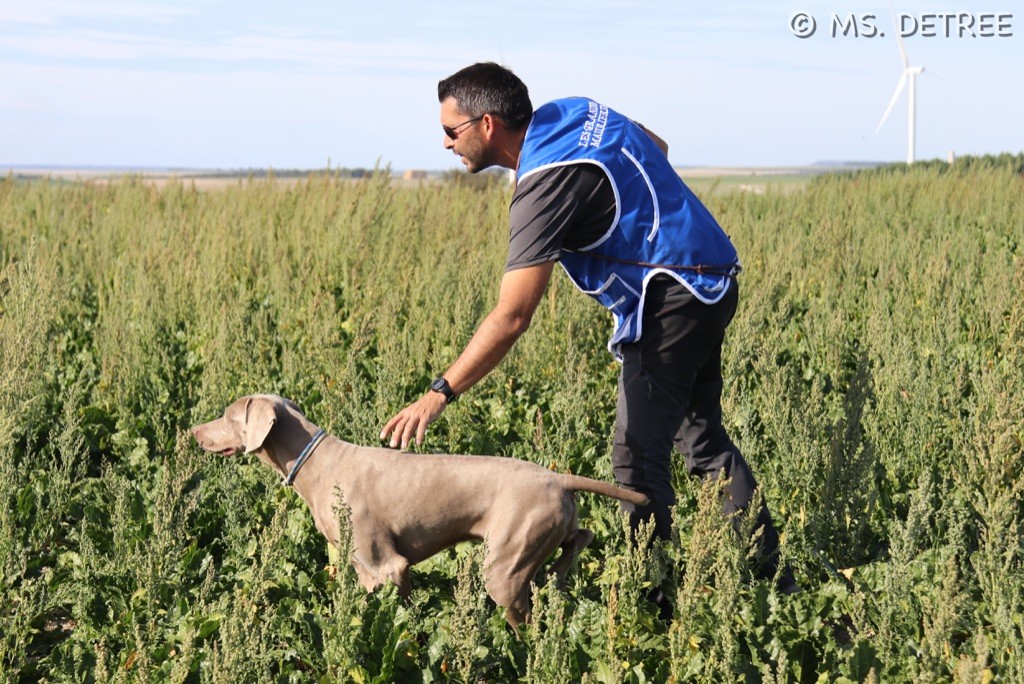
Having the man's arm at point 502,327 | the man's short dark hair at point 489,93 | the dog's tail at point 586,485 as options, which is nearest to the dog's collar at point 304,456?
the man's arm at point 502,327

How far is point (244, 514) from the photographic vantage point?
13.8ft

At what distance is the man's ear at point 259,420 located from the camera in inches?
142

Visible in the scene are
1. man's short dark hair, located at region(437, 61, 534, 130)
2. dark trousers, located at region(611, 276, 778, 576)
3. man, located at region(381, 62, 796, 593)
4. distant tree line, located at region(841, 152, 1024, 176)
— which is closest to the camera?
man, located at region(381, 62, 796, 593)

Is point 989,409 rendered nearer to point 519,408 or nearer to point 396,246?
point 519,408

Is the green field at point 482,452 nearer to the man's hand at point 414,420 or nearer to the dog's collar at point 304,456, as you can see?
the dog's collar at point 304,456

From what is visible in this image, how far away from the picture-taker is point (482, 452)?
4594 mm

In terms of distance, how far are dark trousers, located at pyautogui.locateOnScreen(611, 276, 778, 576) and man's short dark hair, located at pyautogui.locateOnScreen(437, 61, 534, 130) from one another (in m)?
0.71

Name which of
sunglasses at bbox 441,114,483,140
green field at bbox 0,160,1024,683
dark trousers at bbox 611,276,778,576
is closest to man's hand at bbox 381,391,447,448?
green field at bbox 0,160,1024,683

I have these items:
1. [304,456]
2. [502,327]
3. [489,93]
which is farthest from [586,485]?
[489,93]

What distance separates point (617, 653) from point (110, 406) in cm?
323

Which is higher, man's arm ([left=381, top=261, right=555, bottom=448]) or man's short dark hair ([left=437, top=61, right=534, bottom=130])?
man's short dark hair ([left=437, top=61, right=534, bottom=130])

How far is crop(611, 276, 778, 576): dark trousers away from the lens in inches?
137

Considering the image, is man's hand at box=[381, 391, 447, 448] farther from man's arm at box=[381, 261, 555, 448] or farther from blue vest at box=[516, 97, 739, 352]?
blue vest at box=[516, 97, 739, 352]

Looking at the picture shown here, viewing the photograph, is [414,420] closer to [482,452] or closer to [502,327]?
[502,327]
